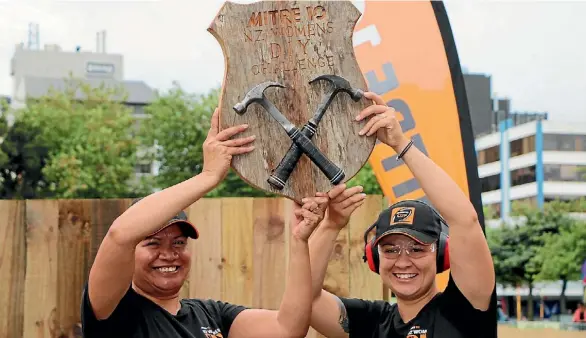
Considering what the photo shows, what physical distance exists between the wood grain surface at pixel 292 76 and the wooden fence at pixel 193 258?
5.39 feet

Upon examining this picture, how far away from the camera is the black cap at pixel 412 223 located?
2953 mm

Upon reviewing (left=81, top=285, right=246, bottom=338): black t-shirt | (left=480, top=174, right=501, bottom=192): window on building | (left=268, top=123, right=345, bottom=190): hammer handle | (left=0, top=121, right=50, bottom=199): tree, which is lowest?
(left=81, top=285, right=246, bottom=338): black t-shirt

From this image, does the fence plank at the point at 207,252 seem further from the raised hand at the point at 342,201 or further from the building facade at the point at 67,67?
the building facade at the point at 67,67

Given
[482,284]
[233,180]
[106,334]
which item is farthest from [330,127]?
[233,180]

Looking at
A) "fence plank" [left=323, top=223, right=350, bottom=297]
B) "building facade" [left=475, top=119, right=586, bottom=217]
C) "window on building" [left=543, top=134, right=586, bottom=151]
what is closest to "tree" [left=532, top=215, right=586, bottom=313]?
"building facade" [left=475, top=119, right=586, bottom=217]

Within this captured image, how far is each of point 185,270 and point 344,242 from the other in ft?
5.65

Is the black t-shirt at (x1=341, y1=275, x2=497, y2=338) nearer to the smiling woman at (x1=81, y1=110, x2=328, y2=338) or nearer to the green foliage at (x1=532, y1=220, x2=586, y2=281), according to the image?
the smiling woman at (x1=81, y1=110, x2=328, y2=338)

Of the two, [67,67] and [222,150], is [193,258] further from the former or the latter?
[67,67]

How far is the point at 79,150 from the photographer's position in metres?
28.0

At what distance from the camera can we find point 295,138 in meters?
2.90

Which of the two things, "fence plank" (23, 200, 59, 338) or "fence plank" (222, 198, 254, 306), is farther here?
"fence plank" (222, 198, 254, 306)

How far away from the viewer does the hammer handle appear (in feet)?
9.51

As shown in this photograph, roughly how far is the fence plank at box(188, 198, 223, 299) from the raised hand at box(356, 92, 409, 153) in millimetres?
1802

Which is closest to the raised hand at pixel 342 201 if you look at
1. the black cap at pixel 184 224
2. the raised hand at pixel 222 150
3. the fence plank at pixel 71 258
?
the raised hand at pixel 222 150
